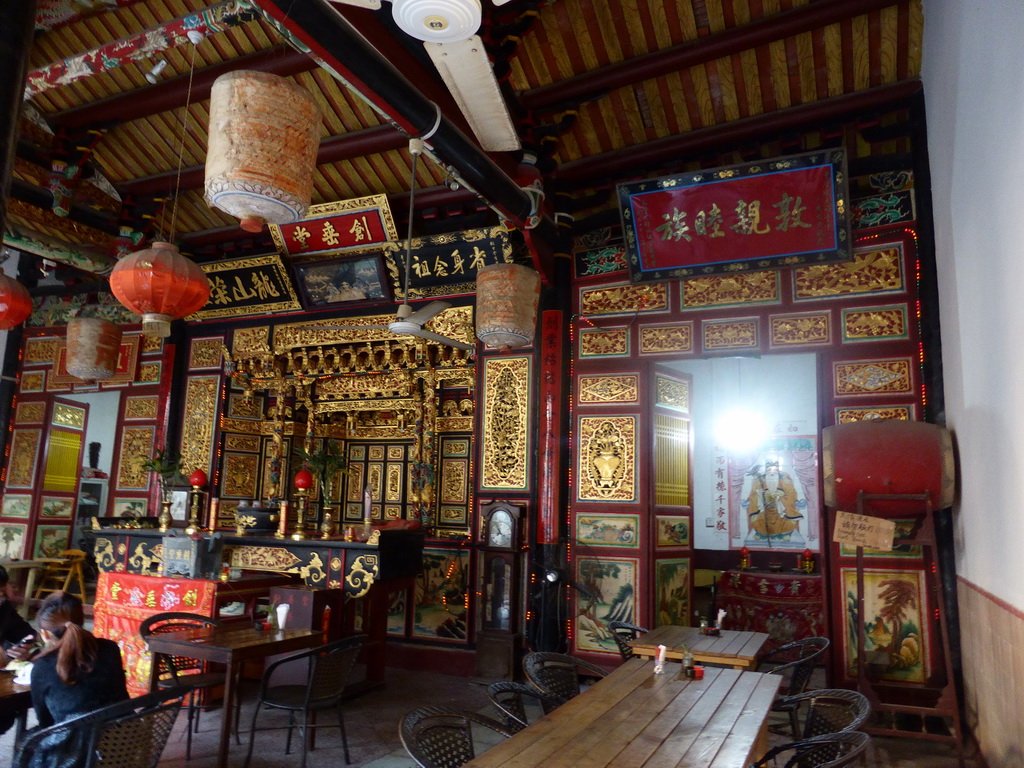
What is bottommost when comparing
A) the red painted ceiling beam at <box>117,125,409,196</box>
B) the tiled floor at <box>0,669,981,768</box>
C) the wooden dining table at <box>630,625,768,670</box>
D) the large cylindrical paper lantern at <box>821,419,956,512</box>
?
the tiled floor at <box>0,669,981,768</box>

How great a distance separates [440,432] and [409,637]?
252 centimetres

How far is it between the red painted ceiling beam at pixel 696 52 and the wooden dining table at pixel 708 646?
4.02 m

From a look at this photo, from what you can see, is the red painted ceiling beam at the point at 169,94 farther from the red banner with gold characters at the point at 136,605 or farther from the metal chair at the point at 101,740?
the metal chair at the point at 101,740

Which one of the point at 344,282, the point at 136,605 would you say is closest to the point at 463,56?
the point at 344,282

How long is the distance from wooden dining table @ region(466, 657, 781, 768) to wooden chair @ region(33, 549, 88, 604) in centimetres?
766

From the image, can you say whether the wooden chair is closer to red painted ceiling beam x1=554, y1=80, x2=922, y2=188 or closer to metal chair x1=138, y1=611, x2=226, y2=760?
metal chair x1=138, y1=611, x2=226, y2=760

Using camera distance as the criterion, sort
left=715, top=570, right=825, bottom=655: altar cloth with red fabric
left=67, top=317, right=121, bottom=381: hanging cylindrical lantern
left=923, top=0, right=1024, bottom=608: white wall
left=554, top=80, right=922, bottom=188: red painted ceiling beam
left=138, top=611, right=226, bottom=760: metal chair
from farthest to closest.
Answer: left=67, top=317, right=121, bottom=381: hanging cylindrical lantern → left=715, top=570, right=825, bottom=655: altar cloth with red fabric → left=554, top=80, right=922, bottom=188: red painted ceiling beam → left=138, top=611, right=226, bottom=760: metal chair → left=923, top=0, right=1024, bottom=608: white wall

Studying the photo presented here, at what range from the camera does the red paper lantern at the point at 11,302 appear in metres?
4.49

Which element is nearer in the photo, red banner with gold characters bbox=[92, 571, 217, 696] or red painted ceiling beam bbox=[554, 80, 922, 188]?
red banner with gold characters bbox=[92, 571, 217, 696]

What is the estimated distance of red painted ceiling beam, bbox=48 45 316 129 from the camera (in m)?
5.67

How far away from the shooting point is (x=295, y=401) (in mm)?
8453

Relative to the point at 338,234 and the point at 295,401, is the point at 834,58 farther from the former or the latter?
the point at 295,401

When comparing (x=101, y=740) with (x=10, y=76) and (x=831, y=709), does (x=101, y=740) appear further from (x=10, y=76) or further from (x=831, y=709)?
(x=831, y=709)

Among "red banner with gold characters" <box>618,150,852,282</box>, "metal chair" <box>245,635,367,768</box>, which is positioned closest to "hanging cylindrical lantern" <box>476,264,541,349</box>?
"red banner with gold characters" <box>618,150,852,282</box>
